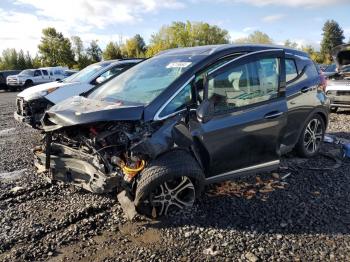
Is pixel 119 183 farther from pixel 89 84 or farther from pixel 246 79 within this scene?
pixel 89 84

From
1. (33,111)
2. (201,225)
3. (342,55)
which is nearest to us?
(201,225)

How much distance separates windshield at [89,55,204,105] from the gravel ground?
127cm

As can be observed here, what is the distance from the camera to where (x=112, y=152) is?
403cm

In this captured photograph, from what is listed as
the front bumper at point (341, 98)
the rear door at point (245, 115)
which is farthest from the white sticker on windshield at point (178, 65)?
the front bumper at point (341, 98)

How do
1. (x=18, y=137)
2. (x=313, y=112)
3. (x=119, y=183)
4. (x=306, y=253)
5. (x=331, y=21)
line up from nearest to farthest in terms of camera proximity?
(x=306, y=253) → (x=119, y=183) → (x=313, y=112) → (x=18, y=137) → (x=331, y=21)

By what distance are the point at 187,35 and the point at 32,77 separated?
53126 mm

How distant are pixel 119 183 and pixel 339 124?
23.4 feet

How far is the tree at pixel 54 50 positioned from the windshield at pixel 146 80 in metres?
57.9

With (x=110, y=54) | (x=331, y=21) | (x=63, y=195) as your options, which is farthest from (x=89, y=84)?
(x=331, y=21)

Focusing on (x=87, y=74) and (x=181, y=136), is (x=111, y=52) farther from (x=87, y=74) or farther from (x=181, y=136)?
(x=181, y=136)

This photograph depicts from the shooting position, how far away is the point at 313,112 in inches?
235

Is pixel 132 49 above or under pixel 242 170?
above

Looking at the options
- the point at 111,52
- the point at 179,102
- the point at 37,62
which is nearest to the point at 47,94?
the point at 179,102

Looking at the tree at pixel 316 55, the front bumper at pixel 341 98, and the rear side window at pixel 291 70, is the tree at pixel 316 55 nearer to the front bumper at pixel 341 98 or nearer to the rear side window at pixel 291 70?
the front bumper at pixel 341 98
